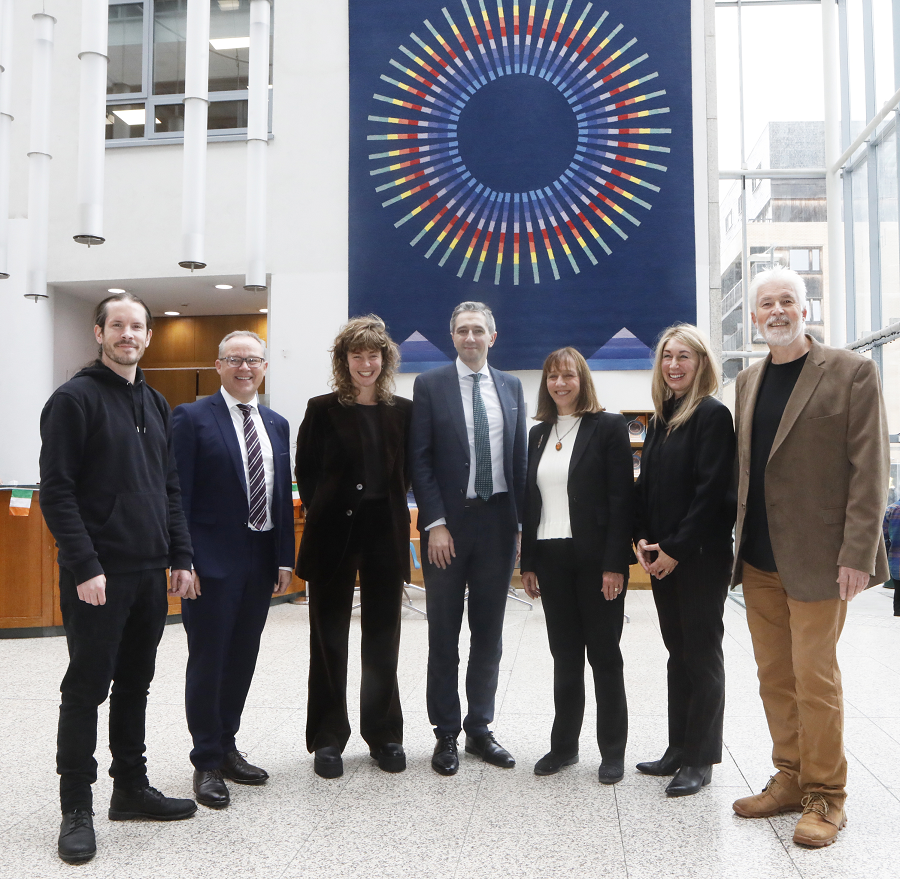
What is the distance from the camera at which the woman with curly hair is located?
111 inches

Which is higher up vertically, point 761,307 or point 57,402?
point 761,307

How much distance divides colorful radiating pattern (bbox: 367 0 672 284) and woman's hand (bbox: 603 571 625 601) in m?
5.15

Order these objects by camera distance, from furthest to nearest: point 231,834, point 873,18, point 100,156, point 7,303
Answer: point 873,18 → point 7,303 → point 100,156 → point 231,834

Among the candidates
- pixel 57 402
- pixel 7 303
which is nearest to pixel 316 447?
pixel 57 402

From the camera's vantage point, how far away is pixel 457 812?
2494mm

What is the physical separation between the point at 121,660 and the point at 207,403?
0.89m

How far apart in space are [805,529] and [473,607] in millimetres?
1210

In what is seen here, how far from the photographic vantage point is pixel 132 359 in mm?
2418

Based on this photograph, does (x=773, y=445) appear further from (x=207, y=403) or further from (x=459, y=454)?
(x=207, y=403)

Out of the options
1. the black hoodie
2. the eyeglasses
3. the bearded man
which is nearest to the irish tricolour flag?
the eyeglasses

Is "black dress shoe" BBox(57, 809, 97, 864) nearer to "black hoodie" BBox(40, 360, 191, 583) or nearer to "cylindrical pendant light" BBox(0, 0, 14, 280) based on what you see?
"black hoodie" BBox(40, 360, 191, 583)

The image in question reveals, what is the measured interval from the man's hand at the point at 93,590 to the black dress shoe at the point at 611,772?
5.62 feet

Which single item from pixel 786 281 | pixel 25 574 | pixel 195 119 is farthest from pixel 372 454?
pixel 195 119

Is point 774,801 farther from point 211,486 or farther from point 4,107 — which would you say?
point 4,107
